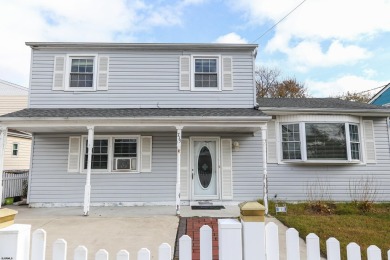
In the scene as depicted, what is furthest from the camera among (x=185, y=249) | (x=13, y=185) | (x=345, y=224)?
(x=13, y=185)

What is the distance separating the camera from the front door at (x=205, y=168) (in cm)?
893

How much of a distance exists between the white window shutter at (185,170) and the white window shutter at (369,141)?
20.4 feet

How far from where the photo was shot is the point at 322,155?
8.80 metres

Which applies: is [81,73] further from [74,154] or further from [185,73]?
[185,73]

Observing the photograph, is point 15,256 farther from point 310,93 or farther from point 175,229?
point 310,93

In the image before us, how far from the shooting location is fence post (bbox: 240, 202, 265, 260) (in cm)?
180

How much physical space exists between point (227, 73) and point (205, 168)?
3489mm

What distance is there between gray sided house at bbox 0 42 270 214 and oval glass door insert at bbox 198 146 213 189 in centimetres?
3

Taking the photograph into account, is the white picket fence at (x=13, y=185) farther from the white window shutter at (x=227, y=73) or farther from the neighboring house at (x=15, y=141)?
the white window shutter at (x=227, y=73)

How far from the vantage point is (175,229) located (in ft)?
18.6

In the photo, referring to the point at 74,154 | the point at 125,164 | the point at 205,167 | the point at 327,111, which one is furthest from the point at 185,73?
the point at 327,111

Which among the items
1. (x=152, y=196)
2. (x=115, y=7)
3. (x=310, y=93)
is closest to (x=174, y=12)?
(x=115, y=7)

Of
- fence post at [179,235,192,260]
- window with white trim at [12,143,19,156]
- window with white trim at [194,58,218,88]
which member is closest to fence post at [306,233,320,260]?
fence post at [179,235,192,260]

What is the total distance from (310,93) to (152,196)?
20.2 metres
